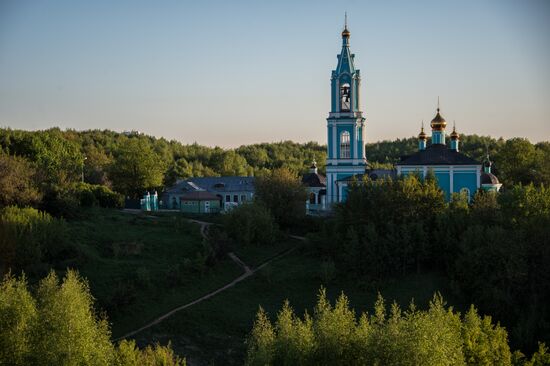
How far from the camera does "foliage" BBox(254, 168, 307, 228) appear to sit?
42.4 metres

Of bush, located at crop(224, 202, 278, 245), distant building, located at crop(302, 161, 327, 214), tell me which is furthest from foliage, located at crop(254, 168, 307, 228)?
distant building, located at crop(302, 161, 327, 214)

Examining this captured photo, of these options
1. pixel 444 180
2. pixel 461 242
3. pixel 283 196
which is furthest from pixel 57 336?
pixel 444 180

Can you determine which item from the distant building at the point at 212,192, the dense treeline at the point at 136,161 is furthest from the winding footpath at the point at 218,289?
the dense treeline at the point at 136,161

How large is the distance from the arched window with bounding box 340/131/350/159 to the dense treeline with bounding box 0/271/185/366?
24.4 m

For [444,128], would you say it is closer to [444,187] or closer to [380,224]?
[444,187]

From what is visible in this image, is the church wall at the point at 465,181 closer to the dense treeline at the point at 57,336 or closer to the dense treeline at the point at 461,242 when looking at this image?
the dense treeline at the point at 461,242

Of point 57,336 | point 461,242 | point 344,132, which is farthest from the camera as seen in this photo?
point 344,132

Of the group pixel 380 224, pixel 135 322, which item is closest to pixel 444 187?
pixel 380 224

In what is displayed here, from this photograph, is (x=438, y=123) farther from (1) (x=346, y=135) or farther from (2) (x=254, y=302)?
(2) (x=254, y=302)

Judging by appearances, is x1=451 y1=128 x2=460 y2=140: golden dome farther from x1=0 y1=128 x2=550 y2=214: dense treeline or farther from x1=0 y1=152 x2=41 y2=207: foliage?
x1=0 y1=152 x2=41 y2=207: foliage

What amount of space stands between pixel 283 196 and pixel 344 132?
5.50m

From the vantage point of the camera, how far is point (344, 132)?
44.3 meters

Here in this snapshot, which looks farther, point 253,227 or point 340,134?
point 340,134

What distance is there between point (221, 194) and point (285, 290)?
2100cm
